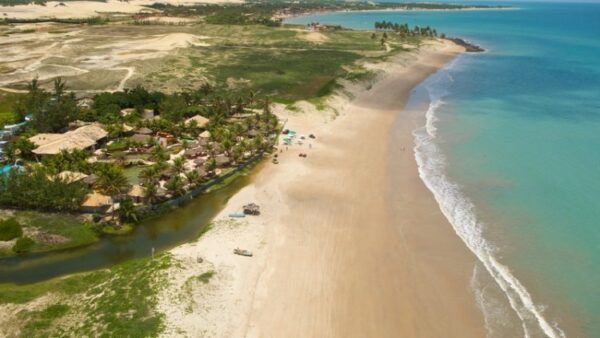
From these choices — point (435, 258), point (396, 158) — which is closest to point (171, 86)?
point (396, 158)

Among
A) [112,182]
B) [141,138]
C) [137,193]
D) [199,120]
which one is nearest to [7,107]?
[141,138]

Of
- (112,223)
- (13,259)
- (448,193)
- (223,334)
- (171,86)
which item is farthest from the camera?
(171,86)

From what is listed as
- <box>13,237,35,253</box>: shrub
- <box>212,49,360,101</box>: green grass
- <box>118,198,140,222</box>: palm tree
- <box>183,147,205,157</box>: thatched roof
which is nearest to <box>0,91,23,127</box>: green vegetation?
<box>183,147,205,157</box>: thatched roof

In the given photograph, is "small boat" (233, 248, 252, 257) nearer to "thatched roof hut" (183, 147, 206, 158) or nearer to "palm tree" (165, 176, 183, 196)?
"palm tree" (165, 176, 183, 196)

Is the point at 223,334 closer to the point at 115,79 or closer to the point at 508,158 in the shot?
the point at 508,158

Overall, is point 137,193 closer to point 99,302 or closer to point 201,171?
point 201,171

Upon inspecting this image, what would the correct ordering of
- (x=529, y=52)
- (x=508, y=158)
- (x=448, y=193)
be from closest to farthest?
(x=448, y=193)
(x=508, y=158)
(x=529, y=52)

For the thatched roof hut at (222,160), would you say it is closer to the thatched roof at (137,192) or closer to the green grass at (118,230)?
the thatched roof at (137,192)
